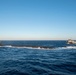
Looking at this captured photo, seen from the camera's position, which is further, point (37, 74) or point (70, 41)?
point (70, 41)

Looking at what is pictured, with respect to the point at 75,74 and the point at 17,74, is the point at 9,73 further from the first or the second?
the point at 75,74

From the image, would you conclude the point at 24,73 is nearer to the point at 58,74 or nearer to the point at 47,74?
the point at 47,74

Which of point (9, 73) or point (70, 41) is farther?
point (70, 41)

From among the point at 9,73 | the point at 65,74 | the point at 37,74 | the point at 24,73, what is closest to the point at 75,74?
the point at 65,74

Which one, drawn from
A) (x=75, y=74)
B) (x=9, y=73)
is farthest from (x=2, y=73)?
(x=75, y=74)

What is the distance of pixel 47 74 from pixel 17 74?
4239 mm

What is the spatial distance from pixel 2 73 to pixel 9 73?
99 centimetres

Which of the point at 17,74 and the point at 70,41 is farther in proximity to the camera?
the point at 70,41

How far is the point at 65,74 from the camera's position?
73.2ft

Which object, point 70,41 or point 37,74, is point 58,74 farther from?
point 70,41

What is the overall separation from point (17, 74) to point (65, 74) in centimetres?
676

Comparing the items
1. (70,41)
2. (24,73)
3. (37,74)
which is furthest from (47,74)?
(70,41)

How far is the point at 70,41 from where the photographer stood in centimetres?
13262

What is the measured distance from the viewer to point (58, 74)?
22250mm
